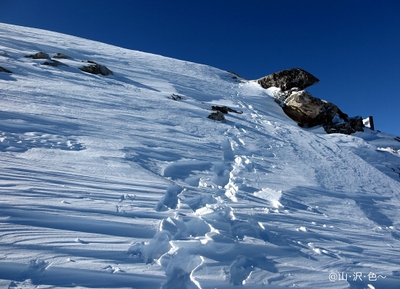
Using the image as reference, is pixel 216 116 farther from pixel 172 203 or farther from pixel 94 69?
pixel 94 69

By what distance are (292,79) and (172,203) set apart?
558 inches

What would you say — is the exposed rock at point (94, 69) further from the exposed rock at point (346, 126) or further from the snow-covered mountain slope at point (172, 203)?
the exposed rock at point (346, 126)

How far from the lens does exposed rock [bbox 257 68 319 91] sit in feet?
45.6

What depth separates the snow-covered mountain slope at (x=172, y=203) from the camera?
5.80ft

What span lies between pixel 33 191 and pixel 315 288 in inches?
123

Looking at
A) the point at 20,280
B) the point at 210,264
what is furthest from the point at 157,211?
the point at 20,280

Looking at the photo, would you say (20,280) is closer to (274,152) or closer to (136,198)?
(136,198)

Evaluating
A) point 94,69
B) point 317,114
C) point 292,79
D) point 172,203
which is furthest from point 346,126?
point 94,69

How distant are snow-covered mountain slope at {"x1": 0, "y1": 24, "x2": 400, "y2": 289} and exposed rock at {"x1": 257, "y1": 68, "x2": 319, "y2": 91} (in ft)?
28.1

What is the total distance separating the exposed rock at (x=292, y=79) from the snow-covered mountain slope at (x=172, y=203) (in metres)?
8.57

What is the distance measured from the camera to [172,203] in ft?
9.14

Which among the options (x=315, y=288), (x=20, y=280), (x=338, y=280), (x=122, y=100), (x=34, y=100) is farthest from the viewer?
(x=122, y=100)

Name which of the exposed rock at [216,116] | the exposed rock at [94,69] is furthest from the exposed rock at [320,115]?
the exposed rock at [94,69]

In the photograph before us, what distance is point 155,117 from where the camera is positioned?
6.29 meters
